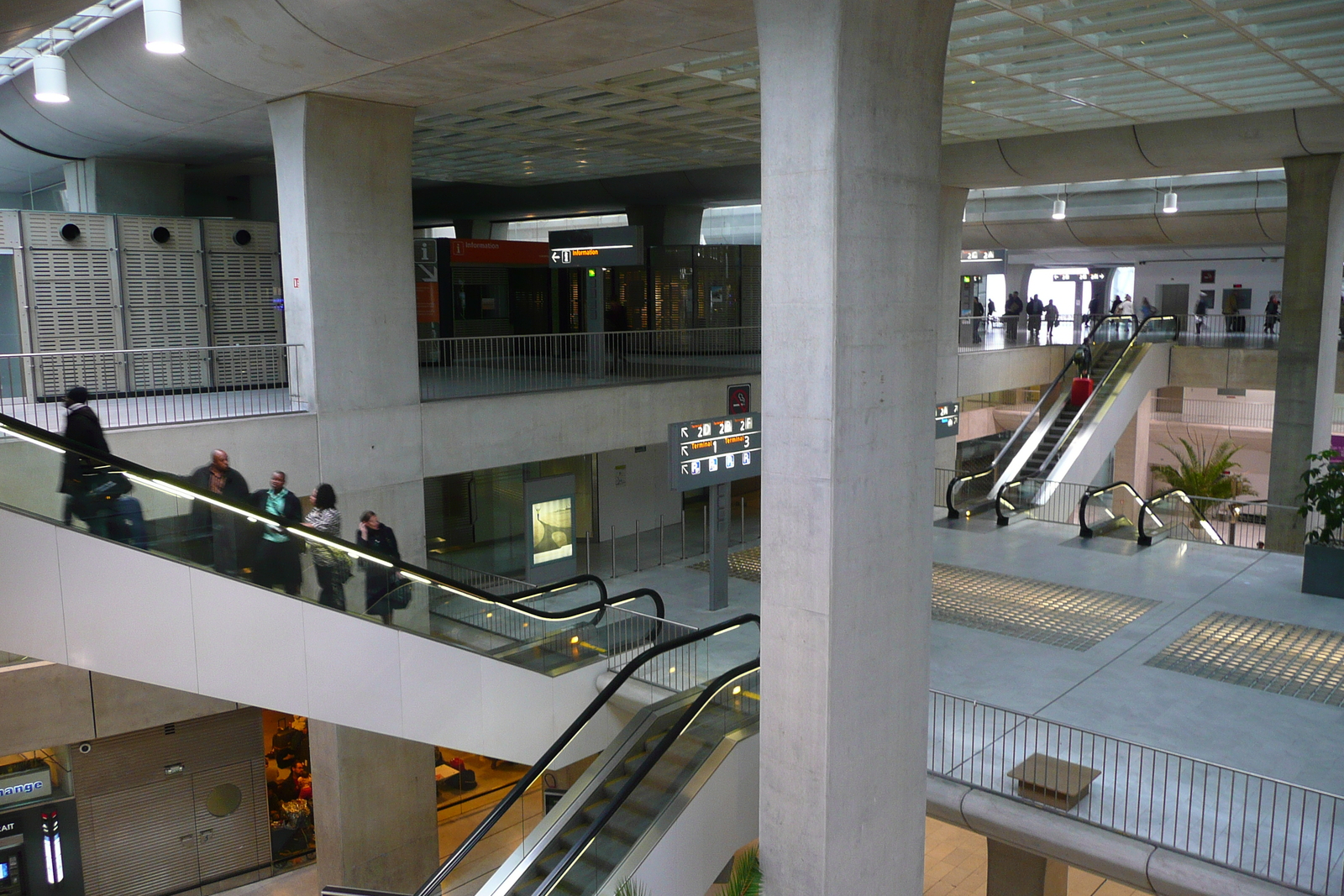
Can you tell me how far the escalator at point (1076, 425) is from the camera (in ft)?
72.1

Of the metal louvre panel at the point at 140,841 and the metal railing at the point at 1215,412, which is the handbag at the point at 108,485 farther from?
the metal railing at the point at 1215,412

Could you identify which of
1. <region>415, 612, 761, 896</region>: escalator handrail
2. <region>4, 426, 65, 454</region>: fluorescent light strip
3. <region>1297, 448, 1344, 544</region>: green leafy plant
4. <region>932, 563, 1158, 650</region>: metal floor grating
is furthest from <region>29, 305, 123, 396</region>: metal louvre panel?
<region>1297, 448, 1344, 544</region>: green leafy plant

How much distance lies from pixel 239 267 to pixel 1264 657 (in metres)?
16.9

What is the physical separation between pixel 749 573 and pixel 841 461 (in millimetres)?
9666

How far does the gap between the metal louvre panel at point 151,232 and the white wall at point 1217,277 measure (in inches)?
1424

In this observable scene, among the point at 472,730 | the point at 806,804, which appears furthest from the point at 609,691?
the point at 806,804

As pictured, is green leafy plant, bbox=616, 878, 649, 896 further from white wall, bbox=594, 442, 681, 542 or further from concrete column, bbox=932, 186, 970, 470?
white wall, bbox=594, 442, 681, 542

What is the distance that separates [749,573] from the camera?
57.2ft

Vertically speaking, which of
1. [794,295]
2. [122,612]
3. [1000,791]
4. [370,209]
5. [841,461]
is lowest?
[1000,791]

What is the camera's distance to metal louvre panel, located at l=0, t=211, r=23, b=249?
1495 cm

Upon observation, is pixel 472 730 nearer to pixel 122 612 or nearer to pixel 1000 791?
pixel 122 612

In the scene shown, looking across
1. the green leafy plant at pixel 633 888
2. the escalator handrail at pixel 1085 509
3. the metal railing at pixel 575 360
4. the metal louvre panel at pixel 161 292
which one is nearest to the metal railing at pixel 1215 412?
the metal railing at pixel 575 360

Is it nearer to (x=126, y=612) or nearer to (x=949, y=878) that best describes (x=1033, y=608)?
(x=949, y=878)

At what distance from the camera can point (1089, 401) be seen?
85.1 feet
